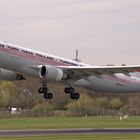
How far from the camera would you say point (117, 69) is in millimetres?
61500

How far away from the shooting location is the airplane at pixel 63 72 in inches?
2281

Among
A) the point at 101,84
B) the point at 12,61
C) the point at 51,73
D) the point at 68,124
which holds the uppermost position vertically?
the point at 12,61

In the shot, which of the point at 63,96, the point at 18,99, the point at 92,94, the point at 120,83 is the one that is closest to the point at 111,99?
the point at 92,94

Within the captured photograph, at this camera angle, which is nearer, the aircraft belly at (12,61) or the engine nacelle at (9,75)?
the aircraft belly at (12,61)

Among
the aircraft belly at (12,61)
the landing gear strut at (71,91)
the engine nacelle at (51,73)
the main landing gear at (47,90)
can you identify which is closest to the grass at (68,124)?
the main landing gear at (47,90)

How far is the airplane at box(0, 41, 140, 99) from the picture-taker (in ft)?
190

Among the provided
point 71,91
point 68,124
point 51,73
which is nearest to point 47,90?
point 71,91

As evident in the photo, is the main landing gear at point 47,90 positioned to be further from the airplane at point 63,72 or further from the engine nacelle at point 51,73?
the engine nacelle at point 51,73

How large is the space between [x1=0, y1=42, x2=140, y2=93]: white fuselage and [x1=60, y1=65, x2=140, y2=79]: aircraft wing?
2.47 ft

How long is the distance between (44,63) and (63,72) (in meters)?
2.16

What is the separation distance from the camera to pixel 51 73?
59.4 m

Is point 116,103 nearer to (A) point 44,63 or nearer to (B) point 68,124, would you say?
(B) point 68,124

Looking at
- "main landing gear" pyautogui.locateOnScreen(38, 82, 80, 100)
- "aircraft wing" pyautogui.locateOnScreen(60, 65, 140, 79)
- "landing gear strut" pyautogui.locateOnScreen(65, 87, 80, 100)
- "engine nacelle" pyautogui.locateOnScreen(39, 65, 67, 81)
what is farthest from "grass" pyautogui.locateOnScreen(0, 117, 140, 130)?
"engine nacelle" pyautogui.locateOnScreen(39, 65, 67, 81)

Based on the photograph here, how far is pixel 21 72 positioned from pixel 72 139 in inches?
319
